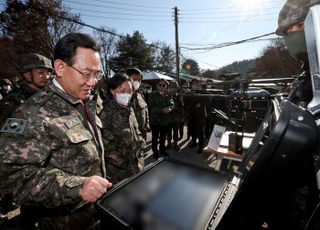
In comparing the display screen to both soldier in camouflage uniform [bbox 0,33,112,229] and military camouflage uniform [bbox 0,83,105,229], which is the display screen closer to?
soldier in camouflage uniform [bbox 0,33,112,229]

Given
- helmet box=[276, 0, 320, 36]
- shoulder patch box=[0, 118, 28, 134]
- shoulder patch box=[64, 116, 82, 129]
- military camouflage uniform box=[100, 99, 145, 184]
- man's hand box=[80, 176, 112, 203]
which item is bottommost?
military camouflage uniform box=[100, 99, 145, 184]

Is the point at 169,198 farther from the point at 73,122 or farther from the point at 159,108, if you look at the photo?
the point at 159,108

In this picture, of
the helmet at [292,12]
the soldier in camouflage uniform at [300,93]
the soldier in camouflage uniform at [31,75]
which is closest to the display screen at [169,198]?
the soldier in camouflage uniform at [300,93]

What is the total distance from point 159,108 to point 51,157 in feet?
16.2

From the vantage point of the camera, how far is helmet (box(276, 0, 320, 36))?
121 cm

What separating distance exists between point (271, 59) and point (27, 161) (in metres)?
50.6

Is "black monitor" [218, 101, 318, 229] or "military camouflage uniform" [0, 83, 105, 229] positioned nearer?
"black monitor" [218, 101, 318, 229]

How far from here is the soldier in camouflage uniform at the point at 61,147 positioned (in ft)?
4.18

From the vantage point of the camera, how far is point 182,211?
0.90 meters

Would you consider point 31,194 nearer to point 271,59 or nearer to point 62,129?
point 62,129

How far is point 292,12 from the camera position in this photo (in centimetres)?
128

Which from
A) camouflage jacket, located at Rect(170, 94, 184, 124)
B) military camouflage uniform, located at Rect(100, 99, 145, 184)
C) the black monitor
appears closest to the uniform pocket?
the black monitor

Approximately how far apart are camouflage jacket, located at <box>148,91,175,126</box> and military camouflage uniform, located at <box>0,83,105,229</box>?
4.57m

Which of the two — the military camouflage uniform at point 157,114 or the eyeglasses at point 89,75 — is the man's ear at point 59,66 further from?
the military camouflage uniform at point 157,114
